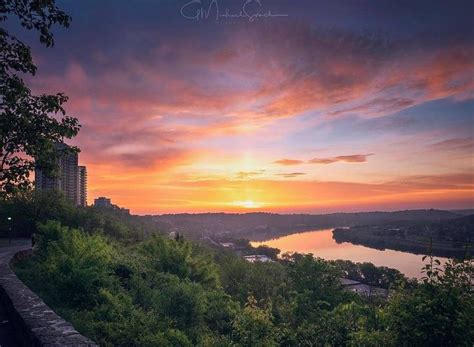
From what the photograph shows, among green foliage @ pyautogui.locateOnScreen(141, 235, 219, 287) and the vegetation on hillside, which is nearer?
the vegetation on hillside

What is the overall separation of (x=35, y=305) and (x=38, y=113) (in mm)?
4906

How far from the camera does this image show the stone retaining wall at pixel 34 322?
6.33 metres

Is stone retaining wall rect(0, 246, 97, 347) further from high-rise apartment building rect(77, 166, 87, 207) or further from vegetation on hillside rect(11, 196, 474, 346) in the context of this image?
high-rise apartment building rect(77, 166, 87, 207)

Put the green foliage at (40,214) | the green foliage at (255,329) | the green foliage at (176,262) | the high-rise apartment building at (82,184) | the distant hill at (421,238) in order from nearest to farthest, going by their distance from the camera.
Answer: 1. the green foliage at (255,329)
2. the green foliage at (176,262)
3. the green foliage at (40,214)
4. the high-rise apartment building at (82,184)
5. the distant hill at (421,238)

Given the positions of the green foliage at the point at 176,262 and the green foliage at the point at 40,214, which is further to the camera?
the green foliage at the point at 40,214

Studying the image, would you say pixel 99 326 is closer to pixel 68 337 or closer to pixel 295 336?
pixel 68 337

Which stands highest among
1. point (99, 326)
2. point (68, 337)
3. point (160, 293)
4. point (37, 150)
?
point (37, 150)

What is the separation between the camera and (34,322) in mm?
7156

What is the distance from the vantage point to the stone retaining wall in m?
6.33

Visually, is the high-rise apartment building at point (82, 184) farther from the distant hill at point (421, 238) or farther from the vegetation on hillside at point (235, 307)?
the distant hill at point (421, 238)

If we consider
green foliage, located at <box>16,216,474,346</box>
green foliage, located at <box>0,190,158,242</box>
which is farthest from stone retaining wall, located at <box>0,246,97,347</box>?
green foliage, located at <box>0,190,158,242</box>

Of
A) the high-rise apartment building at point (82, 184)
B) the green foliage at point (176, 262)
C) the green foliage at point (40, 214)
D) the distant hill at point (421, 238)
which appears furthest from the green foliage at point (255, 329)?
the distant hill at point (421, 238)

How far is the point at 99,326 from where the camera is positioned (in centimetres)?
987

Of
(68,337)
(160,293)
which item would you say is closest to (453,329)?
(68,337)
